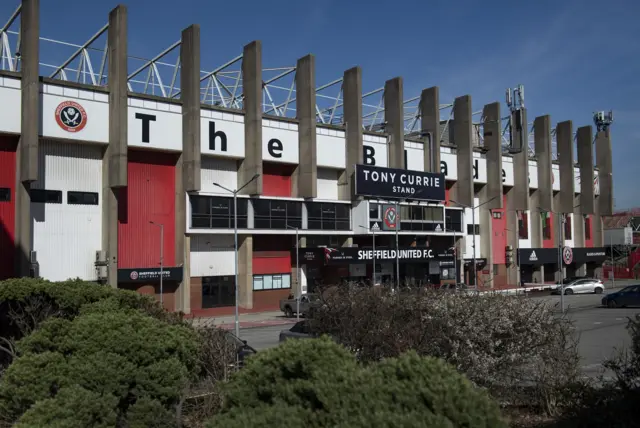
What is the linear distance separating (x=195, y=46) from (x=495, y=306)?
1486 inches

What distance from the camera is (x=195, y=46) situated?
44500 mm

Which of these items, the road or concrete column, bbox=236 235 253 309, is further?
concrete column, bbox=236 235 253 309

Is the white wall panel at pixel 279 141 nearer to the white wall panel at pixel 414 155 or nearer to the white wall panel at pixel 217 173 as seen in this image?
the white wall panel at pixel 217 173

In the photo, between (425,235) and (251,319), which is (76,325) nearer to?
(251,319)

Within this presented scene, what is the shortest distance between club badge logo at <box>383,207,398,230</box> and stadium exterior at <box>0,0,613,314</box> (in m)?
0.14

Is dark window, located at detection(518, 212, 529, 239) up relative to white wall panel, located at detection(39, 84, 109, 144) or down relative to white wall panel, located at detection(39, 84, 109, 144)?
down

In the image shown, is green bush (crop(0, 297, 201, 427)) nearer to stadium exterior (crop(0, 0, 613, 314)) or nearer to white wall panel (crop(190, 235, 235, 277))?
stadium exterior (crop(0, 0, 613, 314))

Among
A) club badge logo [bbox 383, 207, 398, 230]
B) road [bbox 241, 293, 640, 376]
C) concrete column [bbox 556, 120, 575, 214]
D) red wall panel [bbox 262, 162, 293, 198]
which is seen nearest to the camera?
road [bbox 241, 293, 640, 376]

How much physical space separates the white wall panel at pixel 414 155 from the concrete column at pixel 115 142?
2888cm

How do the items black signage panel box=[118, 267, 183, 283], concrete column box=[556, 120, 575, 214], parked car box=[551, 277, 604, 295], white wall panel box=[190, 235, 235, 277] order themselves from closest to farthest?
black signage panel box=[118, 267, 183, 283] < white wall panel box=[190, 235, 235, 277] < parked car box=[551, 277, 604, 295] < concrete column box=[556, 120, 575, 214]

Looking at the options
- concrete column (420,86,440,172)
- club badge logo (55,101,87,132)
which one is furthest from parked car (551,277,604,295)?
A: club badge logo (55,101,87,132)

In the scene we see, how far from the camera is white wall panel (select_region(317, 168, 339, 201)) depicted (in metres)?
53.9

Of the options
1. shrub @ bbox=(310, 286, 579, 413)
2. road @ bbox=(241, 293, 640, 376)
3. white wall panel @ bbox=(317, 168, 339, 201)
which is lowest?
road @ bbox=(241, 293, 640, 376)

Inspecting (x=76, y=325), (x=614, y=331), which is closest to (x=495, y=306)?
(x=76, y=325)
